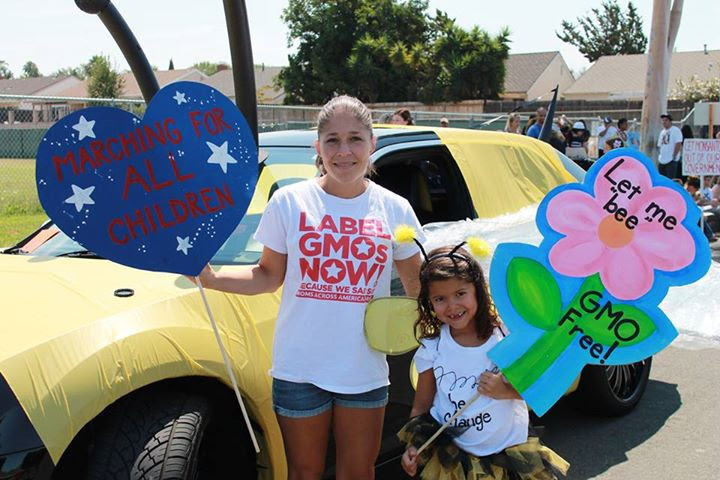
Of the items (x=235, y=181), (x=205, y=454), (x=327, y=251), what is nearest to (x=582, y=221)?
(x=327, y=251)

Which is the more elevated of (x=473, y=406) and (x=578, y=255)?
(x=578, y=255)

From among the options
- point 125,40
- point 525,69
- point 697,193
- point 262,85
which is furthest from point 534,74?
point 125,40

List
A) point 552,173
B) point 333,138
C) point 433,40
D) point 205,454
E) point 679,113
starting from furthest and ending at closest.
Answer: point 433,40, point 679,113, point 552,173, point 205,454, point 333,138

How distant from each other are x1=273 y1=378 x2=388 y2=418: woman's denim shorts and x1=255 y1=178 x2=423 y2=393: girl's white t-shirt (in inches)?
1.3

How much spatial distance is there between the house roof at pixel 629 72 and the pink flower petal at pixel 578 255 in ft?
194

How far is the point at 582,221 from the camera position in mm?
2652

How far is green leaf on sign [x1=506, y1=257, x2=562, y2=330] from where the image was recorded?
2.67 meters

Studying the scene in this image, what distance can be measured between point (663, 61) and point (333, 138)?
13767 millimetres

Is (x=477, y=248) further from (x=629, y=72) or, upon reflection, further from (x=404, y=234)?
(x=629, y=72)

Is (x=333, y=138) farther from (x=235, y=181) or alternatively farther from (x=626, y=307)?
(x=626, y=307)

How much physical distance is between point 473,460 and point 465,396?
212 millimetres

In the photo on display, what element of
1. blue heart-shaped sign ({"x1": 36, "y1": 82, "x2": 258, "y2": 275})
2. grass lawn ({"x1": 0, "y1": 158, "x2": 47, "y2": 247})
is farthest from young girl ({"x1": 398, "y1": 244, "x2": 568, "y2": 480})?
grass lawn ({"x1": 0, "y1": 158, "x2": 47, "y2": 247})

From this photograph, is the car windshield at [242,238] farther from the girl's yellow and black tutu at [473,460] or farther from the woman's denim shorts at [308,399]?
the girl's yellow and black tutu at [473,460]

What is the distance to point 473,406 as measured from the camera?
2.76 m
